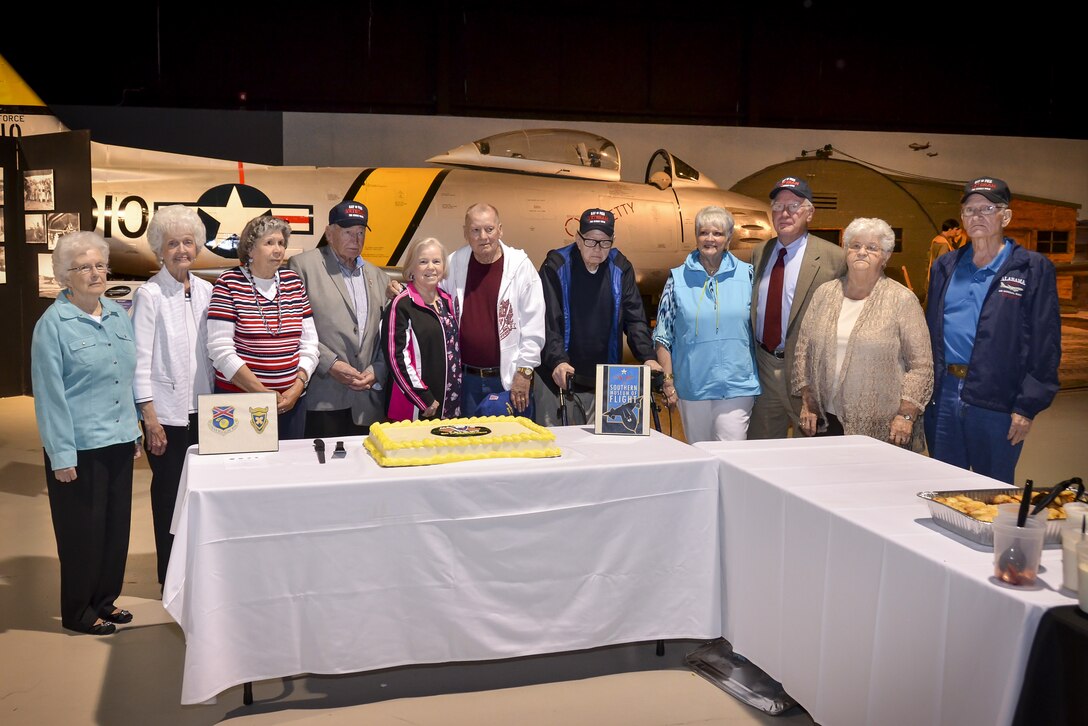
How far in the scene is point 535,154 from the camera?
806 cm

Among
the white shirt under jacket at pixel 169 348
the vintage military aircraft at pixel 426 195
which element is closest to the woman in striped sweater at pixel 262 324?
the white shirt under jacket at pixel 169 348

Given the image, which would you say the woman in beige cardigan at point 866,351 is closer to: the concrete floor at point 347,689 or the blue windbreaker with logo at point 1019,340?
the blue windbreaker with logo at point 1019,340

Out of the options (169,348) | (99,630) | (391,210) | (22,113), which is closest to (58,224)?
(22,113)

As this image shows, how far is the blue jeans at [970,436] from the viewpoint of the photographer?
9.89ft

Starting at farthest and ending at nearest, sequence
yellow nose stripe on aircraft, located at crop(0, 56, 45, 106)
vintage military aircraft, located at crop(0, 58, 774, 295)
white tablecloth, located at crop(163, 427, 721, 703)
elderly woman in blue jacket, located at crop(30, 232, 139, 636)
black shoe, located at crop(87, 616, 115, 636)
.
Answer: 1. yellow nose stripe on aircraft, located at crop(0, 56, 45, 106)
2. vintage military aircraft, located at crop(0, 58, 774, 295)
3. black shoe, located at crop(87, 616, 115, 636)
4. elderly woman in blue jacket, located at crop(30, 232, 139, 636)
5. white tablecloth, located at crop(163, 427, 721, 703)

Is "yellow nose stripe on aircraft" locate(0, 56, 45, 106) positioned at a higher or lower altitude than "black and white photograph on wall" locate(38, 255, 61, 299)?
higher

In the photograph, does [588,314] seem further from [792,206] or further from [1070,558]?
[1070,558]

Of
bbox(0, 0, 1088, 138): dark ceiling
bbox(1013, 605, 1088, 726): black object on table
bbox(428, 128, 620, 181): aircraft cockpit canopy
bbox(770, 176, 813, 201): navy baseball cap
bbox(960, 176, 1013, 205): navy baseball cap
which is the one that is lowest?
bbox(1013, 605, 1088, 726): black object on table

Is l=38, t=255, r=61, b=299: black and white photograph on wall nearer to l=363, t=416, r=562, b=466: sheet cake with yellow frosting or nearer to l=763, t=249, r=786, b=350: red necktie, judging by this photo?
l=363, t=416, r=562, b=466: sheet cake with yellow frosting

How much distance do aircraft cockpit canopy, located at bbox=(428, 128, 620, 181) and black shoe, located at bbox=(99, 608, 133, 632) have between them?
5747 millimetres

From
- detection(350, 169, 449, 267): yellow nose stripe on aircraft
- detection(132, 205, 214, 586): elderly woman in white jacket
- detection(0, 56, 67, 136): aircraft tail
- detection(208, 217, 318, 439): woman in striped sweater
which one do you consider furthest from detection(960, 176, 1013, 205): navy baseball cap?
detection(0, 56, 67, 136): aircraft tail

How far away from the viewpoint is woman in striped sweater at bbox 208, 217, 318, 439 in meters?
3.05

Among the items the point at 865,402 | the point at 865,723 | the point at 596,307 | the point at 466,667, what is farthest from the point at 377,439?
the point at 865,402

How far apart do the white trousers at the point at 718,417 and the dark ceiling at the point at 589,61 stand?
7.49 m
